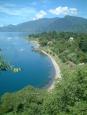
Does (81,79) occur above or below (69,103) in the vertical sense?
above

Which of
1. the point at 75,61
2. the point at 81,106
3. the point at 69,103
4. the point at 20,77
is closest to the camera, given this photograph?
the point at 81,106

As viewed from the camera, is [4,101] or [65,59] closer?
[4,101]

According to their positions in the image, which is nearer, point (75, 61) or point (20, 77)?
point (20, 77)

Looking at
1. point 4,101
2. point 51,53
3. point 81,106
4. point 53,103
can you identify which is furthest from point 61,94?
point 51,53

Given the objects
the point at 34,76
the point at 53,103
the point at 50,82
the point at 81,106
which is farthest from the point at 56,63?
the point at 81,106

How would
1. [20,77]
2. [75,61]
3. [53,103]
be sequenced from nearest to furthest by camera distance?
1. [53,103]
2. [20,77]
3. [75,61]

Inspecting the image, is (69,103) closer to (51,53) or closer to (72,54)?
(72,54)

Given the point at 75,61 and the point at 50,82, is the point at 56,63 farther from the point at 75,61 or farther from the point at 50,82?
the point at 50,82

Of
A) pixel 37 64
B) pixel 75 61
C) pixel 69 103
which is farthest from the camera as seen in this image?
pixel 37 64

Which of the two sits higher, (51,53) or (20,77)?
(51,53)
